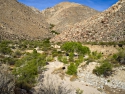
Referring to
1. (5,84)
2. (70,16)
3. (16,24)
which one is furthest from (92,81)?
(70,16)

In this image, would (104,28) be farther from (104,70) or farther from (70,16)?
(70,16)

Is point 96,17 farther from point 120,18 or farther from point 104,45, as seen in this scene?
point 104,45

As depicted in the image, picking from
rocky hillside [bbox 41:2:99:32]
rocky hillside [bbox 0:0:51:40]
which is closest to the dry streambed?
rocky hillside [bbox 0:0:51:40]

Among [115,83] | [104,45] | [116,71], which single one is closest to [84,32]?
[104,45]

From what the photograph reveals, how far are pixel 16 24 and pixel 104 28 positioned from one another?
1231 inches

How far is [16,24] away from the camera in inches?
2581

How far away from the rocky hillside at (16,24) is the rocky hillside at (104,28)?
1493 centimetres

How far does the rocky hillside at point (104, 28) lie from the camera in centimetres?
4319

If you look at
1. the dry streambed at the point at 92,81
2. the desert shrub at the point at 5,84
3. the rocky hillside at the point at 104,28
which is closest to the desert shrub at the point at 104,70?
the dry streambed at the point at 92,81

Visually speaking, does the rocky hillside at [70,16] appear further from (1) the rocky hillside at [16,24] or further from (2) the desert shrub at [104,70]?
(2) the desert shrub at [104,70]

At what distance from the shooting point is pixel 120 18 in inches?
1815

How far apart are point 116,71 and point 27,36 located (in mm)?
46843

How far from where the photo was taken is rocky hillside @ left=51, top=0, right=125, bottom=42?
43188mm

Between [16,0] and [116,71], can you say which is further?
[16,0]
